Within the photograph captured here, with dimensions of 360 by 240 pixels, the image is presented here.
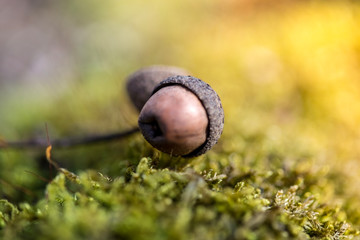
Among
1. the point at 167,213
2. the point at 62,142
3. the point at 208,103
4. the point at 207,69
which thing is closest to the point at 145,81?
the point at 208,103

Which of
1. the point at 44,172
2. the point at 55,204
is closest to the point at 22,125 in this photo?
the point at 44,172

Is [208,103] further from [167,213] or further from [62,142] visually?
[62,142]

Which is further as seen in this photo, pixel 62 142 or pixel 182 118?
pixel 62 142

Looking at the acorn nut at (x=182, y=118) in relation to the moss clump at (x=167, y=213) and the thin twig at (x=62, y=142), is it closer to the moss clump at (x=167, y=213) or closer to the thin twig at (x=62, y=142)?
the moss clump at (x=167, y=213)

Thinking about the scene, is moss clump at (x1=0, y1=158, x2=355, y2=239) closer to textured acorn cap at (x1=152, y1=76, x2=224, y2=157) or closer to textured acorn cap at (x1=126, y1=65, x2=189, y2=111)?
textured acorn cap at (x1=152, y1=76, x2=224, y2=157)

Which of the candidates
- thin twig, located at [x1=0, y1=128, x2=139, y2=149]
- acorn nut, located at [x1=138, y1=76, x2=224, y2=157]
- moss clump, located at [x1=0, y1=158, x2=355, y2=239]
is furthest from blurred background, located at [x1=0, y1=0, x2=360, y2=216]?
moss clump, located at [x1=0, y1=158, x2=355, y2=239]

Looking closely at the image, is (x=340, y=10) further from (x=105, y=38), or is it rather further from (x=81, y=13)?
(x=81, y=13)
